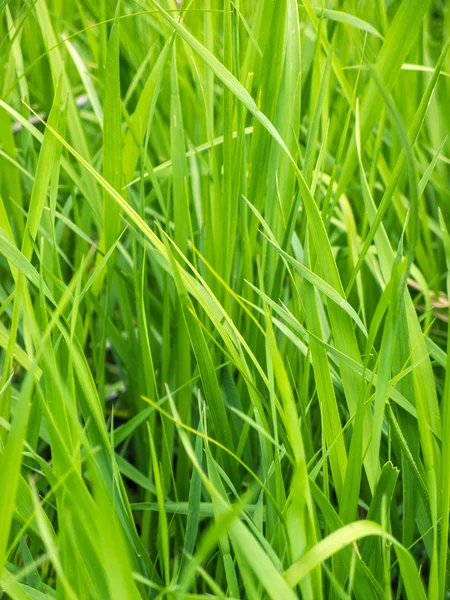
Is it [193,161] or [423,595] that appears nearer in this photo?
[423,595]

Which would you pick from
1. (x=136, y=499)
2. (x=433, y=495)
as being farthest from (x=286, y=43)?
(x=136, y=499)

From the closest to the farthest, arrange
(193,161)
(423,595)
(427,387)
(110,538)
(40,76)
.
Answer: (110,538), (423,595), (427,387), (193,161), (40,76)

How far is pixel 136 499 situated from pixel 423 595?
1.44 feet

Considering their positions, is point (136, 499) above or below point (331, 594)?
below

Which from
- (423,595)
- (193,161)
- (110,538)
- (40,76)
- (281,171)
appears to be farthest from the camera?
(40,76)

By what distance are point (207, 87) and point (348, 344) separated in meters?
0.34

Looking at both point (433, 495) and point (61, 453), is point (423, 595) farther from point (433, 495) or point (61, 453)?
point (61, 453)

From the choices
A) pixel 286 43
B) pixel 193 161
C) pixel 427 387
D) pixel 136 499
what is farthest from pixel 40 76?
pixel 427 387

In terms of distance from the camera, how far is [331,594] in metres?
0.50

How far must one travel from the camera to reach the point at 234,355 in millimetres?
519

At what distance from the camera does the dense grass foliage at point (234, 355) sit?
0.43 m

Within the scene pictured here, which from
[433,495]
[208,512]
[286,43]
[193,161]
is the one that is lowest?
[208,512]

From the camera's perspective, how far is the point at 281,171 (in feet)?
2.22

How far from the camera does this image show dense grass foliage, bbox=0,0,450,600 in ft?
1.41
